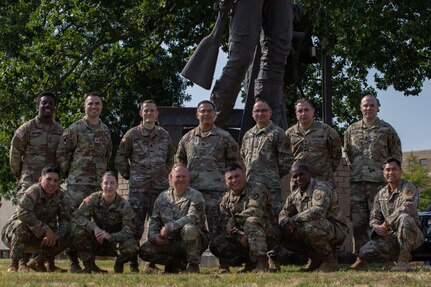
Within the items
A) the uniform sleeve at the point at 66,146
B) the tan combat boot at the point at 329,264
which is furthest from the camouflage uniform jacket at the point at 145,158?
the tan combat boot at the point at 329,264

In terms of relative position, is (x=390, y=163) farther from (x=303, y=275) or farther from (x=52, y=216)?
(x=52, y=216)

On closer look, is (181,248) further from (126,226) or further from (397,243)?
(397,243)

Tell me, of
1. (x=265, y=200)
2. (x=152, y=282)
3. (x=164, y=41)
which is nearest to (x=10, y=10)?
(x=164, y=41)

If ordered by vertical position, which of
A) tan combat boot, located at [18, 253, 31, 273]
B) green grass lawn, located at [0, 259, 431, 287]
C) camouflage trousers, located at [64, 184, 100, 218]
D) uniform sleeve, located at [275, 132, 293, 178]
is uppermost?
uniform sleeve, located at [275, 132, 293, 178]

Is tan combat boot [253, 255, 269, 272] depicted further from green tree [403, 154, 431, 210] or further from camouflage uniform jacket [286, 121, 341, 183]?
green tree [403, 154, 431, 210]

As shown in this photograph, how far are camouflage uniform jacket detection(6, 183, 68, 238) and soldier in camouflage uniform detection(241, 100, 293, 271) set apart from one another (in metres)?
2.15

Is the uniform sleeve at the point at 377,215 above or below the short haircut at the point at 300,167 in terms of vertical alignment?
below

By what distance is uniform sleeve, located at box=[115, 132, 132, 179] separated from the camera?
33.0 feet

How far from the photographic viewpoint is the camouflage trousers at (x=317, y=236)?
912 cm

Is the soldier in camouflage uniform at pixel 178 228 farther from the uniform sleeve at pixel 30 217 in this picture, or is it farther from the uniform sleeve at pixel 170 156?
the uniform sleeve at pixel 30 217

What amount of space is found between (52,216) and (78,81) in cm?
1256

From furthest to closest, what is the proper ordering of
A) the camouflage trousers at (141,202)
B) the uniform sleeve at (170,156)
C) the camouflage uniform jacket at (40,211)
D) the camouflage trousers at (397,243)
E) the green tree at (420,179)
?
the green tree at (420,179), the uniform sleeve at (170,156), the camouflage trousers at (141,202), the camouflage uniform jacket at (40,211), the camouflage trousers at (397,243)

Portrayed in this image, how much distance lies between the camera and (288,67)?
2150 cm

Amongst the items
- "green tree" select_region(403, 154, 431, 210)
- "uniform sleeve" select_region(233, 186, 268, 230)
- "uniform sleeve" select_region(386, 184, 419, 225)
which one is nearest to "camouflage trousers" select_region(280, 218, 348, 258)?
"uniform sleeve" select_region(233, 186, 268, 230)
